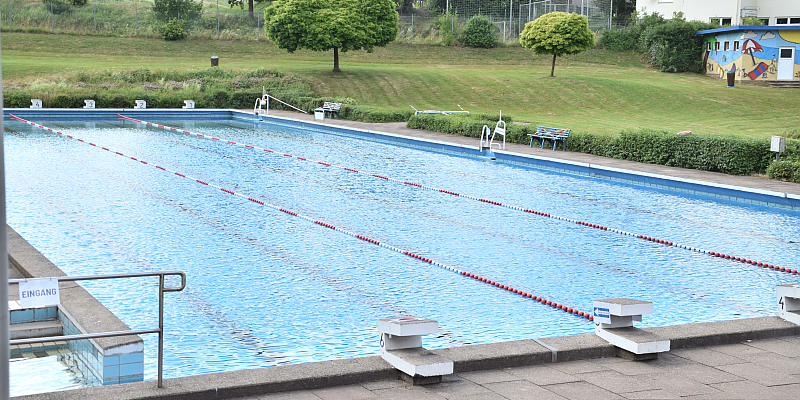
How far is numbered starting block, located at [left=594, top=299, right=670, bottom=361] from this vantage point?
19.0 ft

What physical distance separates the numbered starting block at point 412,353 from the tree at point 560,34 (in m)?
34.5

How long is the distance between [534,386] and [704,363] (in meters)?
1.49

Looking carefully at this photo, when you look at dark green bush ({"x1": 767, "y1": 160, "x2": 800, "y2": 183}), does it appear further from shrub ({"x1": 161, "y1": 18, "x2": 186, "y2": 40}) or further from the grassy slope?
shrub ({"x1": 161, "y1": 18, "x2": 186, "y2": 40})

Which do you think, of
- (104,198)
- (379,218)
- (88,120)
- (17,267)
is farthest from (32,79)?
(17,267)

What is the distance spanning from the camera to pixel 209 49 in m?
46.8

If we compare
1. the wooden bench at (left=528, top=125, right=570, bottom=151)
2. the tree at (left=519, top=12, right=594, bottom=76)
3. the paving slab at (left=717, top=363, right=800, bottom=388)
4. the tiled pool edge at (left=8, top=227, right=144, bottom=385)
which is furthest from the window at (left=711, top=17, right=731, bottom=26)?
the tiled pool edge at (left=8, top=227, right=144, bottom=385)

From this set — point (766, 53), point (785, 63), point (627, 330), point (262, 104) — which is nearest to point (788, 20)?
point (785, 63)

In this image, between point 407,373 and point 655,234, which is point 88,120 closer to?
point 655,234

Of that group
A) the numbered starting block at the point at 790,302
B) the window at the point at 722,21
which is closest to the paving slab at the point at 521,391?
the numbered starting block at the point at 790,302

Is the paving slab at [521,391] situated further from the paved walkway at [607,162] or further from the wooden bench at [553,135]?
the wooden bench at [553,135]

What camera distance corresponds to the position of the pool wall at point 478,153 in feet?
48.1

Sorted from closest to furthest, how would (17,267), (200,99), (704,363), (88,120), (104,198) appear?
(704,363) < (17,267) < (104,198) < (88,120) < (200,99)

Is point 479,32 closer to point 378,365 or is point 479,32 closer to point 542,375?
point 542,375

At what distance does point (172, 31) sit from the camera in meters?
47.4
